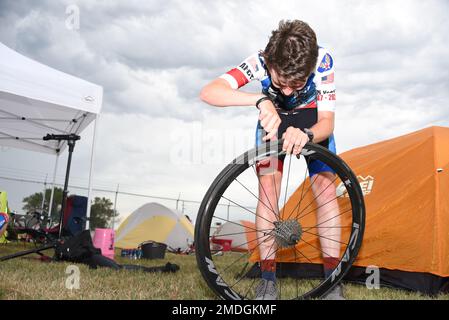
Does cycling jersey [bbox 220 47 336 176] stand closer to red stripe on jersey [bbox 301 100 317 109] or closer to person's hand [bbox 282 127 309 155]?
red stripe on jersey [bbox 301 100 317 109]

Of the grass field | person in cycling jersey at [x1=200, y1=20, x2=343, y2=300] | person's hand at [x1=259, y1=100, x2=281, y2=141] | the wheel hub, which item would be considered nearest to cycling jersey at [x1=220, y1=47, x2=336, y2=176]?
person in cycling jersey at [x1=200, y1=20, x2=343, y2=300]

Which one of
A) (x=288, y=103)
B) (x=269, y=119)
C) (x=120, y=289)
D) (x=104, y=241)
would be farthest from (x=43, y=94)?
(x=269, y=119)

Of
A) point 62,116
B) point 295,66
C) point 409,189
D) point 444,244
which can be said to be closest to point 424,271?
point 444,244

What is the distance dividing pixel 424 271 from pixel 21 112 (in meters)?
7.95

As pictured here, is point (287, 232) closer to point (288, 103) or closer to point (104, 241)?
point (288, 103)

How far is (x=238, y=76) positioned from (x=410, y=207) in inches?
76.4

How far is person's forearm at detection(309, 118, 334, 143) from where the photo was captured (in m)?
2.06

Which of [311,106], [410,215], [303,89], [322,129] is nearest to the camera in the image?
[322,129]

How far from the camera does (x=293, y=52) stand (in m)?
1.94

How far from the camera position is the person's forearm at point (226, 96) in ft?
6.40

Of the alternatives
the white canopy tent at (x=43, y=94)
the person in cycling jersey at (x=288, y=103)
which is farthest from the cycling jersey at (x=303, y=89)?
the white canopy tent at (x=43, y=94)

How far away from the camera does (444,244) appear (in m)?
2.87

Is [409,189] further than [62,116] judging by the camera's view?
No
